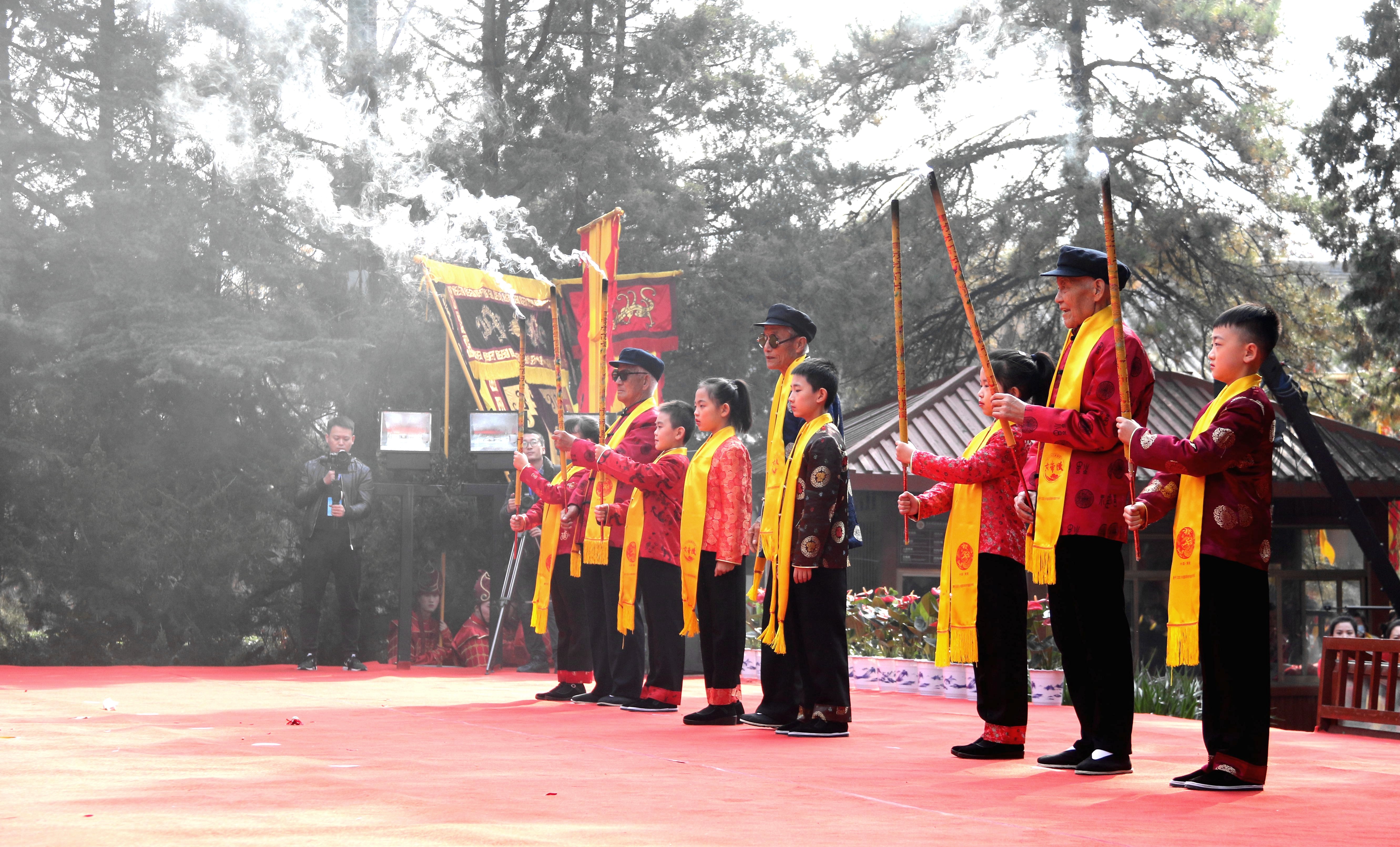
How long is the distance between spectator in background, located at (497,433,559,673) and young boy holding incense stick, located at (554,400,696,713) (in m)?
2.68

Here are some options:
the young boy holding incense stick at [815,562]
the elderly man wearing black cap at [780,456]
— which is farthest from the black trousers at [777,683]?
the young boy holding incense stick at [815,562]

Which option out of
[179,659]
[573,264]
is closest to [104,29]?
[573,264]

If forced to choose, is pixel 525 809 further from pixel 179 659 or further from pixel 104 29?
pixel 104 29

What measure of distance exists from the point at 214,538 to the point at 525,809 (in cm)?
798

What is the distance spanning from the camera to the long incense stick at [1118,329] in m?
3.96

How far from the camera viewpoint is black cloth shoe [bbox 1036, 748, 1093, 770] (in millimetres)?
4441

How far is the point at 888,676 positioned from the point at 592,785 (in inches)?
223

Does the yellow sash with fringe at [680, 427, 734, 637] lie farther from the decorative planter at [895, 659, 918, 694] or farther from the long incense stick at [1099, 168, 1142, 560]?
the decorative planter at [895, 659, 918, 694]

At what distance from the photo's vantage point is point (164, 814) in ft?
10.2

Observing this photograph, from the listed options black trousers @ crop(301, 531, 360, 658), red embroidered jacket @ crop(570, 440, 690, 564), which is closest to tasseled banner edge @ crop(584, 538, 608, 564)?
red embroidered jacket @ crop(570, 440, 690, 564)

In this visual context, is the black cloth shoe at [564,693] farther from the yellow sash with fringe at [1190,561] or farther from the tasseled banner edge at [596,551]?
the yellow sash with fringe at [1190,561]

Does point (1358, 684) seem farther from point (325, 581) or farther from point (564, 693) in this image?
point (325, 581)

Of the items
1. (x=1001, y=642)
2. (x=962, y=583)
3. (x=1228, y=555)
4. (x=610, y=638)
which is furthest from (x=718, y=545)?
(x=1228, y=555)

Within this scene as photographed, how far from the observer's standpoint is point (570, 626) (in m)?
7.52
